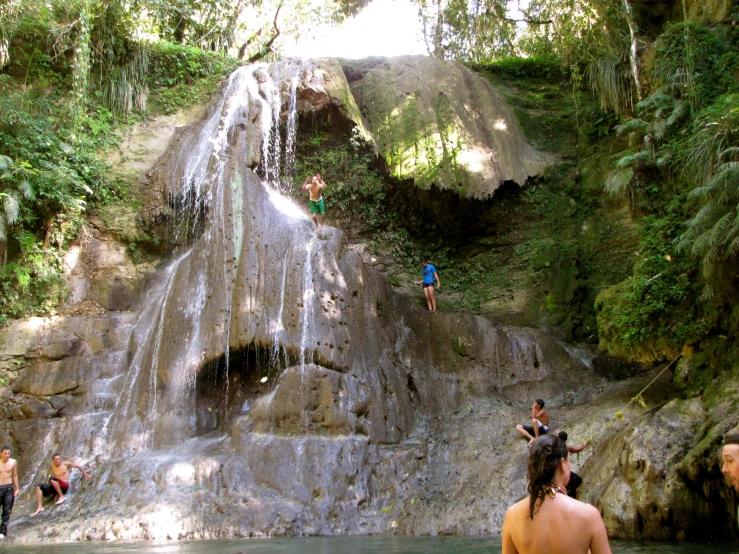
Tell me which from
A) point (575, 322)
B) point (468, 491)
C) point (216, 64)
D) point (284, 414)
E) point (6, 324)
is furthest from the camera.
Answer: point (216, 64)

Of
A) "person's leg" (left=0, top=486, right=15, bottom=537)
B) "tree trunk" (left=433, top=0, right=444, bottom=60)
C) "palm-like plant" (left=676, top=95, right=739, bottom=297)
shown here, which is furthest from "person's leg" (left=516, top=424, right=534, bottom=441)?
"tree trunk" (left=433, top=0, right=444, bottom=60)

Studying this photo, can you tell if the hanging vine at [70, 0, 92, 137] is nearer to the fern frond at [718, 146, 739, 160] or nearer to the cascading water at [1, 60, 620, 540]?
the cascading water at [1, 60, 620, 540]

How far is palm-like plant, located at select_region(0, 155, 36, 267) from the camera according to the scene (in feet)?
43.2

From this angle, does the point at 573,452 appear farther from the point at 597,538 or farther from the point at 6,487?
the point at 6,487

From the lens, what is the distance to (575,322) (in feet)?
47.3

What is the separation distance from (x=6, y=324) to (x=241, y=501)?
7.25 meters

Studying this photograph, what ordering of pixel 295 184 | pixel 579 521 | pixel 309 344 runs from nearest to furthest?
pixel 579 521 → pixel 309 344 → pixel 295 184

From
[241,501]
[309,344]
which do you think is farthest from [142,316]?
[241,501]

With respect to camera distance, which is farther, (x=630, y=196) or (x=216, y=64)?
(x=216, y=64)

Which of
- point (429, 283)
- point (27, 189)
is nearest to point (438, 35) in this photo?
point (429, 283)

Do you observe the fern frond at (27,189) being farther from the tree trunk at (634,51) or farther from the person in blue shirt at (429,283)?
the tree trunk at (634,51)

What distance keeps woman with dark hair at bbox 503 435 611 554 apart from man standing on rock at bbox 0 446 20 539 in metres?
8.86

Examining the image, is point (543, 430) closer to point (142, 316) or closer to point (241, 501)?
point (241, 501)

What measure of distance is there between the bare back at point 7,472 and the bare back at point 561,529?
9166 millimetres
